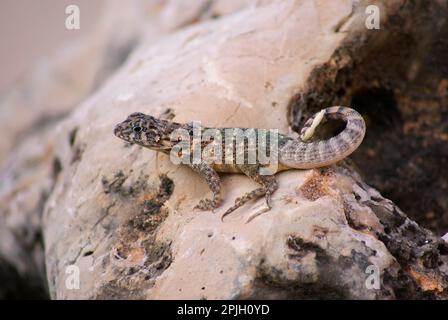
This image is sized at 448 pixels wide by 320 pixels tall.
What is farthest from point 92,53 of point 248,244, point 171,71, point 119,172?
point 248,244

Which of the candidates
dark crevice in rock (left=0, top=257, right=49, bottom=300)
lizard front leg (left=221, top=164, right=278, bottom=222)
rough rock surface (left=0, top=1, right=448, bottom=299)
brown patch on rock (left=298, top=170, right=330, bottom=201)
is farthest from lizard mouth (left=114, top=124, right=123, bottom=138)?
dark crevice in rock (left=0, top=257, right=49, bottom=300)

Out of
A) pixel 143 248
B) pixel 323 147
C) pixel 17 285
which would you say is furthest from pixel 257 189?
pixel 17 285

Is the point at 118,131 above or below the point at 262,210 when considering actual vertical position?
above

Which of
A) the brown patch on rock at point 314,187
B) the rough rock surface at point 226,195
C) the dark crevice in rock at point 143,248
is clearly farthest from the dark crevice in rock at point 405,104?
the dark crevice in rock at point 143,248

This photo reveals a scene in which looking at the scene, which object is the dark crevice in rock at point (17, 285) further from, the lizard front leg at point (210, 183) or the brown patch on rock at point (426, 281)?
the brown patch on rock at point (426, 281)

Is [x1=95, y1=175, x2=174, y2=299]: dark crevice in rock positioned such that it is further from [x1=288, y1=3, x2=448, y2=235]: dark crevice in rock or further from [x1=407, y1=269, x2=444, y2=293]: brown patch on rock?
[x1=288, y1=3, x2=448, y2=235]: dark crevice in rock

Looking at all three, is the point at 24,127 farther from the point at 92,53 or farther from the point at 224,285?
the point at 224,285

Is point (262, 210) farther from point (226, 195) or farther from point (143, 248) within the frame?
point (143, 248)
